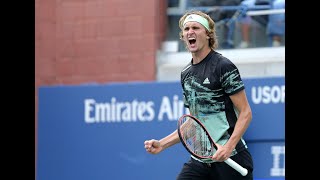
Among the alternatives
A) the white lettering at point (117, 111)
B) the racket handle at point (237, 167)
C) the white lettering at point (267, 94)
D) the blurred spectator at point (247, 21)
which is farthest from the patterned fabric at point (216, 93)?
the blurred spectator at point (247, 21)

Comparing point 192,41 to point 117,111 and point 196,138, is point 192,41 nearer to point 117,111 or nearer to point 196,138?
point 196,138

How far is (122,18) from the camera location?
11.4 meters

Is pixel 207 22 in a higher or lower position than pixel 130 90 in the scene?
higher

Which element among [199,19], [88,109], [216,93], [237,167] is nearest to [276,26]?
[88,109]

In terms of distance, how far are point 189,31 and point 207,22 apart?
15 cm

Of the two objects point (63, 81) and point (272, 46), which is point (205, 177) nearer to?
point (272, 46)

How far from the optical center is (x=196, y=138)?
6.55 m

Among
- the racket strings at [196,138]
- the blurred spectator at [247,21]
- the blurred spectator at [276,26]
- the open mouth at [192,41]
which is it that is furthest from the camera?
the blurred spectator at [247,21]

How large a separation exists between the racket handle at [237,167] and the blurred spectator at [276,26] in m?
4.16

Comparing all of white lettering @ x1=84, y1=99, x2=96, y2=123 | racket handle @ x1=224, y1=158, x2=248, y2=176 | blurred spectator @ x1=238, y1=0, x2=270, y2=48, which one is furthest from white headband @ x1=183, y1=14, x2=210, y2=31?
blurred spectator @ x1=238, y1=0, x2=270, y2=48

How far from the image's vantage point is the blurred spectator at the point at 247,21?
10.5 meters

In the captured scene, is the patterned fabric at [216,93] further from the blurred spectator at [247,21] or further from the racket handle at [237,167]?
the blurred spectator at [247,21]

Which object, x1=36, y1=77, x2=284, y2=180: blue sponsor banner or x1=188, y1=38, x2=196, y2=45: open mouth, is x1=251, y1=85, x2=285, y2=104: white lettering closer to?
x1=36, y1=77, x2=284, y2=180: blue sponsor banner
